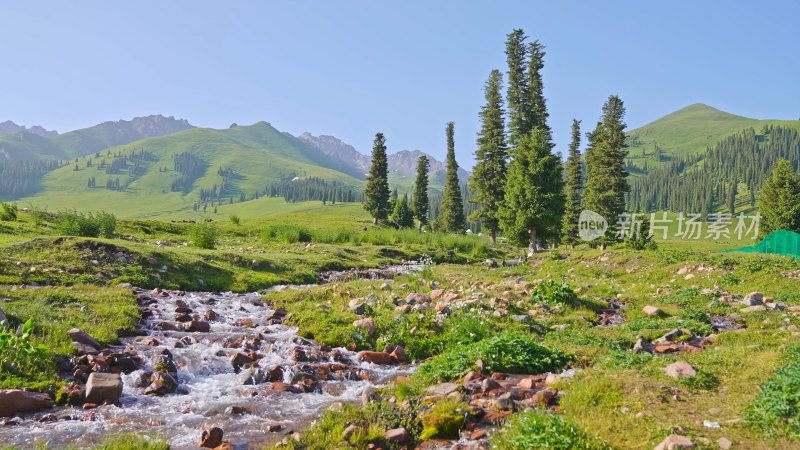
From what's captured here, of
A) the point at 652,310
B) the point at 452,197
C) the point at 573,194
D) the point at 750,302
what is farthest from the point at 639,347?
the point at 452,197

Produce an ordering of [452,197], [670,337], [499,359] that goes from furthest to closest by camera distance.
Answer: [452,197] < [670,337] < [499,359]

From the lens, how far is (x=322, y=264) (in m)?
26.0

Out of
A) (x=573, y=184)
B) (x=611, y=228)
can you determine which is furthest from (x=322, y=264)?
(x=573, y=184)

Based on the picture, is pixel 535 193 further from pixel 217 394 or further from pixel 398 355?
pixel 217 394

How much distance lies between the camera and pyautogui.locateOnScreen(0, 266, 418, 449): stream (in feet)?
20.2

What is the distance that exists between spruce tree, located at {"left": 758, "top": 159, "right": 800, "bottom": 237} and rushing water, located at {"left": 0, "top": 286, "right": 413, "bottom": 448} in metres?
63.9

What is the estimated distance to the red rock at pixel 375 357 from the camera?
9805 millimetres

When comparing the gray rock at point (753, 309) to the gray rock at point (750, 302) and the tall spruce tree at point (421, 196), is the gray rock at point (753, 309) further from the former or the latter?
the tall spruce tree at point (421, 196)

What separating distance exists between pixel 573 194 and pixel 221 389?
62.9 metres

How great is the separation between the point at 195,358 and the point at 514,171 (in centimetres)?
3500

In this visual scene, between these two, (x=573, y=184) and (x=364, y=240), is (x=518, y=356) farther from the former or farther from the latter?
(x=573, y=184)

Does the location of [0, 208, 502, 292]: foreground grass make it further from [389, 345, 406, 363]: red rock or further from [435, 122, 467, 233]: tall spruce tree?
[435, 122, 467, 233]: tall spruce tree

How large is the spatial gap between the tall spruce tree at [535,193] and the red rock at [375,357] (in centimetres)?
2925

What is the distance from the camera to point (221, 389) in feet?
26.0
